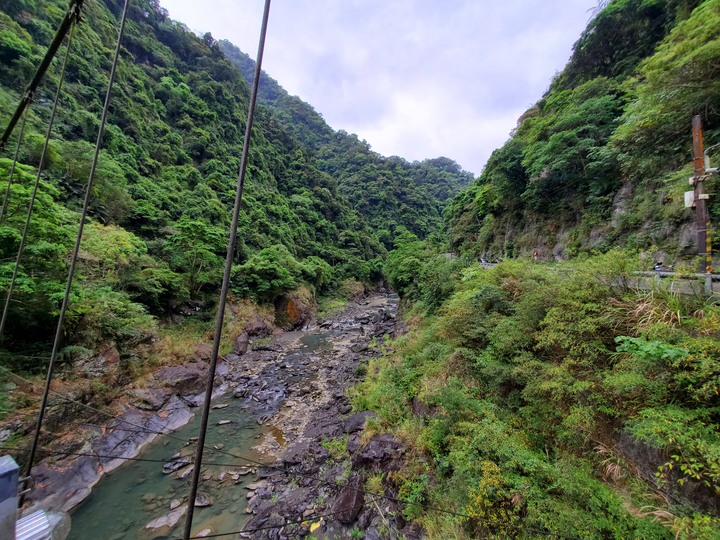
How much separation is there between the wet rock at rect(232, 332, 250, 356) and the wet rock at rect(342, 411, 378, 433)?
1031 centimetres

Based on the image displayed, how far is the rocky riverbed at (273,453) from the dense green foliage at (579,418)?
4.51 ft

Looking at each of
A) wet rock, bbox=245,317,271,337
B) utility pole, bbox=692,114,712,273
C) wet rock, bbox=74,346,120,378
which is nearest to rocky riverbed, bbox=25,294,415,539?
wet rock, bbox=74,346,120,378

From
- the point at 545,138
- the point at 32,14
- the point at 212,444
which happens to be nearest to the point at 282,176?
the point at 32,14

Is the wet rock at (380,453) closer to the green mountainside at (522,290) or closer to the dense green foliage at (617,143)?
the green mountainside at (522,290)

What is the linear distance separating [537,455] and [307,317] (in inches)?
885

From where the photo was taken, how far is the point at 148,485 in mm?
7336

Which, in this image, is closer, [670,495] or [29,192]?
[670,495]

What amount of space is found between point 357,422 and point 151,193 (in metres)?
21.6

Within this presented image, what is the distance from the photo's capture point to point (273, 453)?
865 centimetres

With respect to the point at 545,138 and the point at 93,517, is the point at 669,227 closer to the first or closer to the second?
the point at 545,138

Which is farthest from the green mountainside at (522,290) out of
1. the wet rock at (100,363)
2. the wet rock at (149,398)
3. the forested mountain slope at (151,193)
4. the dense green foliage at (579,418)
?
the wet rock at (149,398)

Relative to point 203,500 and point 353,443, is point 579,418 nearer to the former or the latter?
point 353,443

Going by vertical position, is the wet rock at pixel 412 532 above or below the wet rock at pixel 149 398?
above

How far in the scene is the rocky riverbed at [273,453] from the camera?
5941 mm
